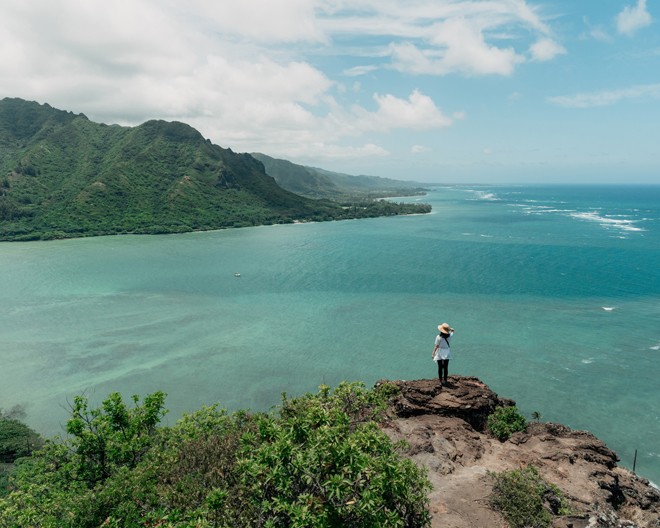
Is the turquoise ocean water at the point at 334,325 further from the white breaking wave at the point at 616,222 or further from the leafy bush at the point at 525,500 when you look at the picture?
the white breaking wave at the point at 616,222

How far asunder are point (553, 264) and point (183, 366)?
7920 cm

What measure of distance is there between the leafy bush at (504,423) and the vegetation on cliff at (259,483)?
9160 millimetres

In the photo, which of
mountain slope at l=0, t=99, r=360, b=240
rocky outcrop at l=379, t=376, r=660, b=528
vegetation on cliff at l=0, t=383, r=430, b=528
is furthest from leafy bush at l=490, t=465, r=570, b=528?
mountain slope at l=0, t=99, r=360, b=240

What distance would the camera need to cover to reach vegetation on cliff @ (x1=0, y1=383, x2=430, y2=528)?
33.6 feet

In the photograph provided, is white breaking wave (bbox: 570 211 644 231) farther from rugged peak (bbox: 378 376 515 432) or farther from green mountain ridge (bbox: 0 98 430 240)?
rugged peak (bbox: 378 376 515 432)

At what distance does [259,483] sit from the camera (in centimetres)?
1081

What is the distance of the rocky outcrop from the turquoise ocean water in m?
14.4

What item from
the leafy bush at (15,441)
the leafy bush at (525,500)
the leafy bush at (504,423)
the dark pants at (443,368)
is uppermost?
the dark pants at (443,368)

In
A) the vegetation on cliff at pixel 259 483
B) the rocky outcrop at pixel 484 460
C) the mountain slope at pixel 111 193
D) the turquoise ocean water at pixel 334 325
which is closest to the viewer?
the vegetation on cliff at pixel 259 483

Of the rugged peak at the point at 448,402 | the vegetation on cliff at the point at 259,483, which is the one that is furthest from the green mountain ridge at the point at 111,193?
the vegetation on cliff at the point at 259,483

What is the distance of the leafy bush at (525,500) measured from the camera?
46.6 feet

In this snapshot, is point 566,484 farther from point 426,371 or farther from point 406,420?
point 426,371

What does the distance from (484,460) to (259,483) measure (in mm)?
12669

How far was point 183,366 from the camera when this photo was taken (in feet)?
152
